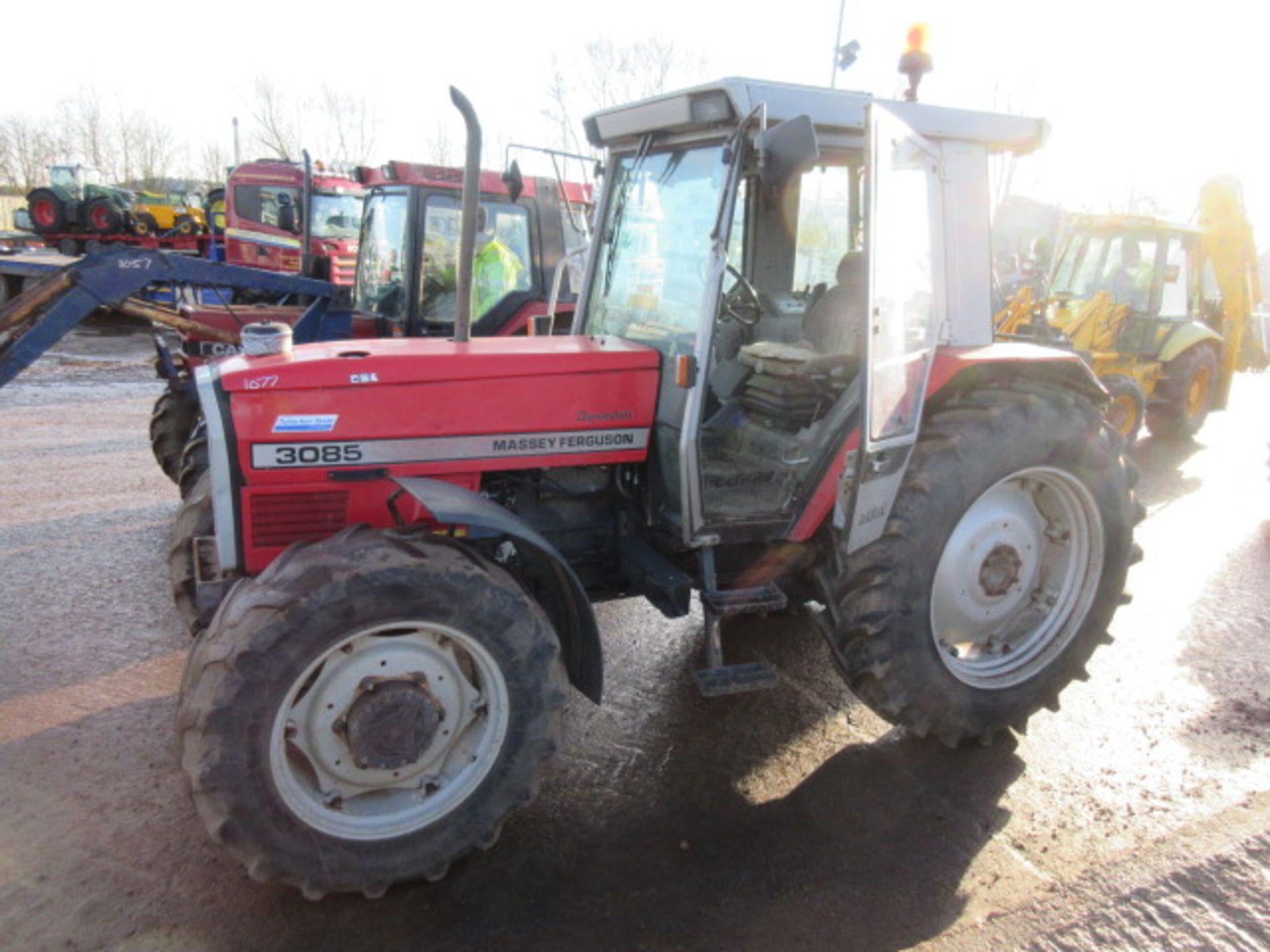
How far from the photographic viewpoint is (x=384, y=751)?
263 centimetres

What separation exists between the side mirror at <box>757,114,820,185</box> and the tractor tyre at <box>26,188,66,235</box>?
2403 cm

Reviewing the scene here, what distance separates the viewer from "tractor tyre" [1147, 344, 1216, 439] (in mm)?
9258

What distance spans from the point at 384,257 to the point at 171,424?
2.57 meters

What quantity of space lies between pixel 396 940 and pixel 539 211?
700 centimetres

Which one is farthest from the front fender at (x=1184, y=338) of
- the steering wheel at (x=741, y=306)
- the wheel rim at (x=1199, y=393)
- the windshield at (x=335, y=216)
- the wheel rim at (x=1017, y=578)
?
the windshield at (x=335, y=216)

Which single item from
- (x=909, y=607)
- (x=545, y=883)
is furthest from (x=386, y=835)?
(x=909, y=607)

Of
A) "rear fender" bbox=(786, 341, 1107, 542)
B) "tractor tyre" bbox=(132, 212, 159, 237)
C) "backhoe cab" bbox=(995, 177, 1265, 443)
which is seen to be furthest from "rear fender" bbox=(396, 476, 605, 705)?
"tractor tyre" bbox=(132, 212, 159, 237)

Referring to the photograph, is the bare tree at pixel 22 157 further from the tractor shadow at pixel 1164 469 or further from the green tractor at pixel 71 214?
the tractor shadow at pixel 1164 469

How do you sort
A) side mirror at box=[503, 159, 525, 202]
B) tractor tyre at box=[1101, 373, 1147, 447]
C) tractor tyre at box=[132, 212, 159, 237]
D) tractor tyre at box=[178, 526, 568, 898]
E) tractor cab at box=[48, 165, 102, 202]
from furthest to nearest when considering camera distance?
tractor cab at box=[48, 165, 102, 202] < tractor tyre at box=[132, 212, 159, 237] < tractor tyre at box=[1101, 373, 1147, 447] < side mirror at box=[503, 159, 525, 202] < tractor tyre at box=[178, 526, 568, 898]

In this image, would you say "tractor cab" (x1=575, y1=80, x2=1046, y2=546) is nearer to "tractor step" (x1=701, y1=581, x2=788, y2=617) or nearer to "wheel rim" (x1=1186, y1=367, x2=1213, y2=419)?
"tractor step" (x1=701, y1=581, x2=788, y2=617)

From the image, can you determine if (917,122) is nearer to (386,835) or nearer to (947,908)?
(947,908)

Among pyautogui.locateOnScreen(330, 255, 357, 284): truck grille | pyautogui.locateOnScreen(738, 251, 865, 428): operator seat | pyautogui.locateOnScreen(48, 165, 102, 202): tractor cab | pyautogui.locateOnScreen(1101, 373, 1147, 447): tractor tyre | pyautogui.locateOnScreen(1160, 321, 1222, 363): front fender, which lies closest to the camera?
pyautogui.locateOnScreen(738, 251, 865, 428): operator seat

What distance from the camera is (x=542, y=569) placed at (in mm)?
3080

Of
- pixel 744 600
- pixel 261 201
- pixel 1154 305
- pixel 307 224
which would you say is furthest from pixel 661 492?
pixel 261 201
